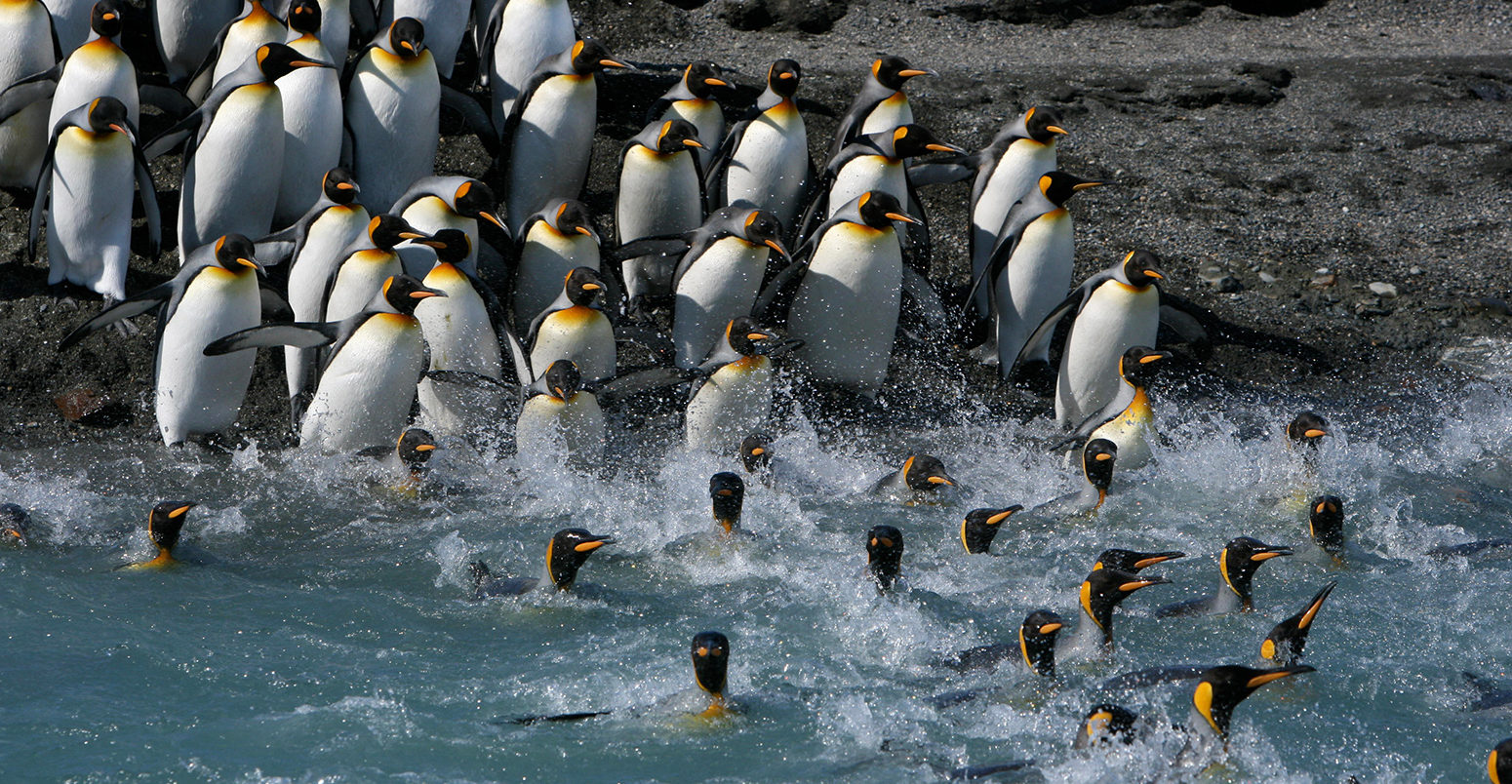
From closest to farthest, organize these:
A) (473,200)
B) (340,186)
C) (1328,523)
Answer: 1. (1328,523)
2. (340,186)
3. (473,200)

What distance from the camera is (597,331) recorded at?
6039 millimetres

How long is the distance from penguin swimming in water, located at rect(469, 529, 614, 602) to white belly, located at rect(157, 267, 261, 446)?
1.82m

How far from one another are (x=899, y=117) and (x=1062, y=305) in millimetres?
1539

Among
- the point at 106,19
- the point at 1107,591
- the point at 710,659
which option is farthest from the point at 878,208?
the point at 106,19

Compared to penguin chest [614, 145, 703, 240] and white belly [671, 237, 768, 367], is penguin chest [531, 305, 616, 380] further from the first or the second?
penguin chest [614, 145, 703, 240]

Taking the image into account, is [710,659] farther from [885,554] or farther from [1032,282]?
[1032,282]

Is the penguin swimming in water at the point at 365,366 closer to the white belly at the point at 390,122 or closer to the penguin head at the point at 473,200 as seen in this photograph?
the penguin head at the point at 473,200

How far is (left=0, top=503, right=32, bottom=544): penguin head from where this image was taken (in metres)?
4.73

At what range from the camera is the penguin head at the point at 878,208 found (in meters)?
6.37

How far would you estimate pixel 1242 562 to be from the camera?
172 inches

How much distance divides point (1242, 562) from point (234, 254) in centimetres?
394

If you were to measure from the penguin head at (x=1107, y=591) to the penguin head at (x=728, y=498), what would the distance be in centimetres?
127

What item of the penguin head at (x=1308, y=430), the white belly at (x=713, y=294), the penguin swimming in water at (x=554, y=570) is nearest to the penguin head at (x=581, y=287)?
the white belly at (x=713, y=294)

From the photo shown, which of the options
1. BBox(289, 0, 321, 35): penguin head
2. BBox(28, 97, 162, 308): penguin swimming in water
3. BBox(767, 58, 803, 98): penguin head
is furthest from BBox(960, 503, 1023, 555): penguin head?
BBox(289, 0, 321, 35): penguin head
